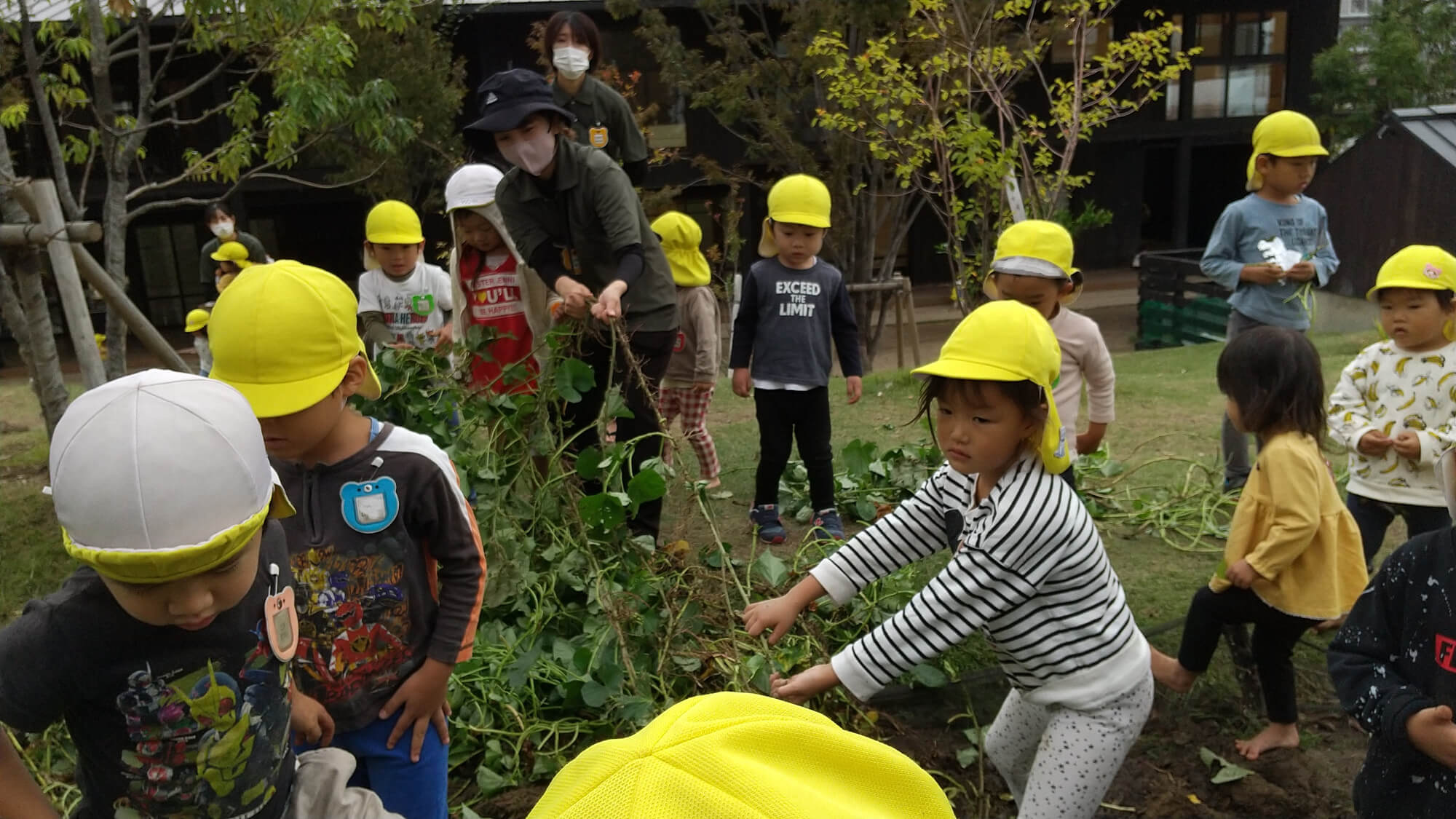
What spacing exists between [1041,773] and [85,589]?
6.09ft

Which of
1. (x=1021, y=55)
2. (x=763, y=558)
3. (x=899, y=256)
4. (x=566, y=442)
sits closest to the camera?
(x=763, y=558)

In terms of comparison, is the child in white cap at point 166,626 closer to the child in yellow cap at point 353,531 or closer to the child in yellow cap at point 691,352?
the child in yellow cap at point 353,531

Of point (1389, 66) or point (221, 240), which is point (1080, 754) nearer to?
point (221, 240)

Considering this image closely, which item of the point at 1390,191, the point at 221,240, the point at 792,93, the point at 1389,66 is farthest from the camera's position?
the point at 1389,66

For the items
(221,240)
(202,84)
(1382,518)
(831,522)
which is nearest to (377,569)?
(831,522)

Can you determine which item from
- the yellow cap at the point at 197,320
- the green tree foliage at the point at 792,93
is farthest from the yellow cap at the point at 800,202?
the green tree foliage at the point at 792,93

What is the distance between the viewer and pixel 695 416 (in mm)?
5500

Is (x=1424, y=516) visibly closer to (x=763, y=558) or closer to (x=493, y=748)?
(x=763, y=558)

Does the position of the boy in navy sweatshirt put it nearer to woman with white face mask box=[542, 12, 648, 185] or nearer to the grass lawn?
the grass lawn

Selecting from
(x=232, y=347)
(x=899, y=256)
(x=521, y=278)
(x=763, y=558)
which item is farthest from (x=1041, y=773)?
(x=899, y=256)

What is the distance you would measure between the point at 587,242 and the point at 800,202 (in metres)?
1.01

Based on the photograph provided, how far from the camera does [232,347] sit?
1822 mm

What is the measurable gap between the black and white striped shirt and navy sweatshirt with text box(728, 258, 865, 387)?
216cm

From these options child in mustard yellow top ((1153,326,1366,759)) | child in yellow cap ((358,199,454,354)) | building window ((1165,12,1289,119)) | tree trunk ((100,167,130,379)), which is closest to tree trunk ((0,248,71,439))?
tree trunk ((100,167,130,379))
